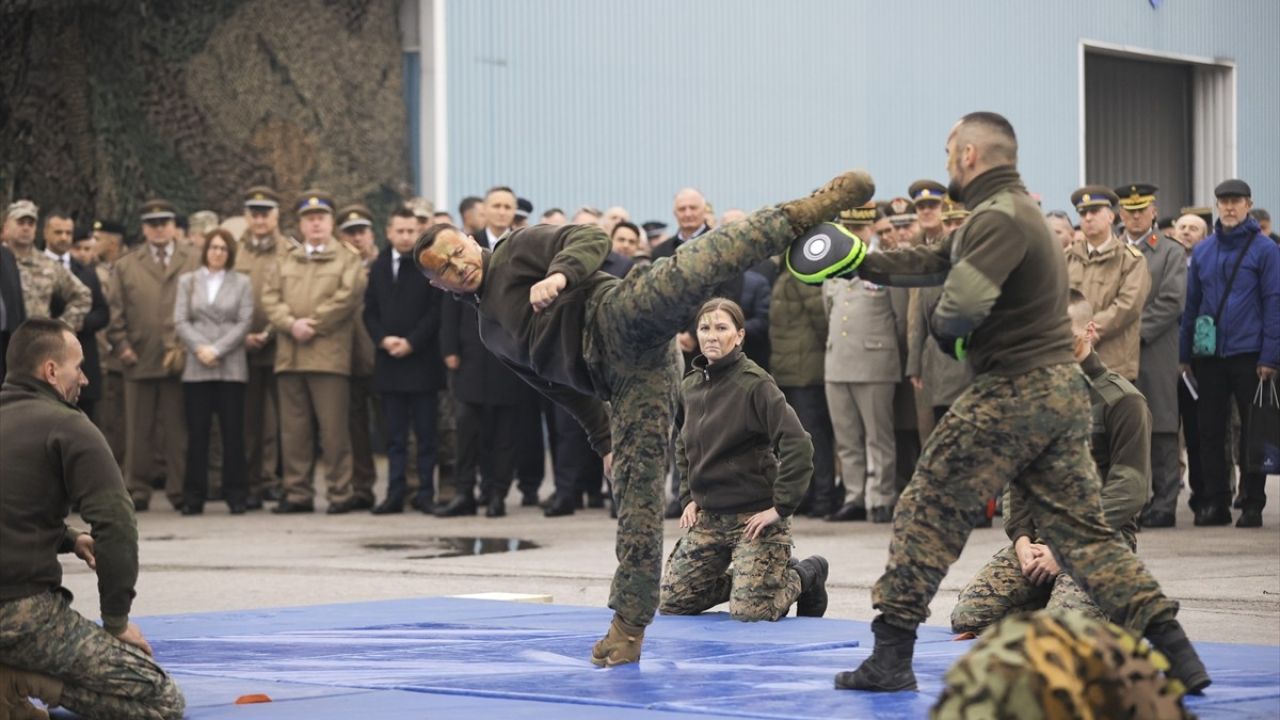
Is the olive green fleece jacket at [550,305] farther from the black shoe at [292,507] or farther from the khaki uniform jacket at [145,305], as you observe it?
the khaki uniform jacket at [145,305]

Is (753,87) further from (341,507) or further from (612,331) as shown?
(612,331)

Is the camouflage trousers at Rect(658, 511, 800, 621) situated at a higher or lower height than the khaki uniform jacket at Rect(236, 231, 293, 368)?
lower

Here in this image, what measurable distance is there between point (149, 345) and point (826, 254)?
34.7ft

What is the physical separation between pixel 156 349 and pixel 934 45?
13055 mm

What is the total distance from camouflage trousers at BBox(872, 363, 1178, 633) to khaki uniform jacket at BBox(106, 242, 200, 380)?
10642mm

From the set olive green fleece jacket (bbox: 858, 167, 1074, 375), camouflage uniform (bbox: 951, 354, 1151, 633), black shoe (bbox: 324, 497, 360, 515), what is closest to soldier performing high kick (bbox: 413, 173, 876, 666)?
olive green fleece jacket (bbox: 858, 167, 1074, 375)

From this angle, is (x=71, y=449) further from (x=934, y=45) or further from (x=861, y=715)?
(x=934, y=45)

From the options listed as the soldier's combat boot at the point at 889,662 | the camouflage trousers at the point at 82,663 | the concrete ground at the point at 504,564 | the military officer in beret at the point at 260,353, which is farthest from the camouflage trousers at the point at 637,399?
the military officer in beret at the point at 260,353

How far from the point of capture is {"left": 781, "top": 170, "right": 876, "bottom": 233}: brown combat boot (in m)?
6.41

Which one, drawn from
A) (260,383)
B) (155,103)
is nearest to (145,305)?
(260,383)

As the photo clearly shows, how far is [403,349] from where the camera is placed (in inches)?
590

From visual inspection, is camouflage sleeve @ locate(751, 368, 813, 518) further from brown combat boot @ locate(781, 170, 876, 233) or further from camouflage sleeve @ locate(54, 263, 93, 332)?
camouflage sleeve @ locate(54, 263, 93, 332)

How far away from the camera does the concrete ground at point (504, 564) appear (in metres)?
9.60

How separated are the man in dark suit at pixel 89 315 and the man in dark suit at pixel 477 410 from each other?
8.83ft
